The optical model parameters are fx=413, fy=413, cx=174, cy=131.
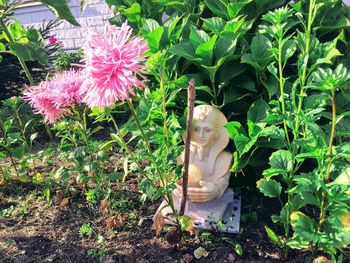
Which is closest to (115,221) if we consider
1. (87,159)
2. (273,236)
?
(87,159)

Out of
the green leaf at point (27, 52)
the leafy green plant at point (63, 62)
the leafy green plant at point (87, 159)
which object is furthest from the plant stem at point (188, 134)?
the leafy green plant at point (63, 62)

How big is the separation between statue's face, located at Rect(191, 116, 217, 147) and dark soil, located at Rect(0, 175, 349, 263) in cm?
50

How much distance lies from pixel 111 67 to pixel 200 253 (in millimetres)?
1062

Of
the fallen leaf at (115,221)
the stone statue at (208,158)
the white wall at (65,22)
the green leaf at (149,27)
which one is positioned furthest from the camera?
the white wall at (65,22)

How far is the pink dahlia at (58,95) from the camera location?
2.21 meters

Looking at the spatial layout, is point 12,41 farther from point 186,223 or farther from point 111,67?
point 186,223

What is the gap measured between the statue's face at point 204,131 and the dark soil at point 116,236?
504 millimetres

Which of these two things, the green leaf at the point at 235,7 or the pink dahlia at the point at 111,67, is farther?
the green leaf at the point at 235,7

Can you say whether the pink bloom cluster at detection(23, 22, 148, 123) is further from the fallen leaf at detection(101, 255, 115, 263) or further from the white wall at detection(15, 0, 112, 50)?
the white wall at detection(15, 0, 112, 50)

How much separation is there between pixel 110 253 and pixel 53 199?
2.48ft

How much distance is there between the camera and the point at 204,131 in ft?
7.26

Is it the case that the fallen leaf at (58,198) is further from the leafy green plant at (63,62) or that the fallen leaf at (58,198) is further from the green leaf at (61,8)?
the leafy green plant at (63,62)

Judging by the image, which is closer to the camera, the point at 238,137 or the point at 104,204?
the point at 238,137

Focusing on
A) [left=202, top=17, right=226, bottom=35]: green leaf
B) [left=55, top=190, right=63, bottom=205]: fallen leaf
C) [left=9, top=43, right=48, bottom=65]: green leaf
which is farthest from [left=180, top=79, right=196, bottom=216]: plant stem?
[left=9, top=43, right=48, bottom=65]: green leaf
